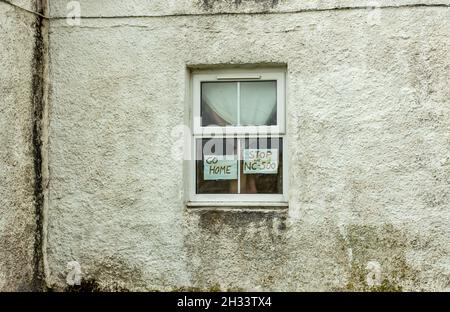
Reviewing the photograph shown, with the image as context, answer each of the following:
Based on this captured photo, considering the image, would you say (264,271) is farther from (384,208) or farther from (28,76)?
(28,76)

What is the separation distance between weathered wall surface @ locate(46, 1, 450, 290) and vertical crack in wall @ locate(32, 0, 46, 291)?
0.35 feet

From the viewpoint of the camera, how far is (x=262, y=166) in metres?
6.21

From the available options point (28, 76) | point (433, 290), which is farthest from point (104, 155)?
point (433, 290)

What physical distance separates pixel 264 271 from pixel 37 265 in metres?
2.03

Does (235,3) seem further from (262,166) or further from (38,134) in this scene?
(38,134)

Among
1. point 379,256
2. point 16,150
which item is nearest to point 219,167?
point 379,256

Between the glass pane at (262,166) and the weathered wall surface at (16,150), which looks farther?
the glass pane at (262,166)

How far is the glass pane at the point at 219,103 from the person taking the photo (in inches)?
248

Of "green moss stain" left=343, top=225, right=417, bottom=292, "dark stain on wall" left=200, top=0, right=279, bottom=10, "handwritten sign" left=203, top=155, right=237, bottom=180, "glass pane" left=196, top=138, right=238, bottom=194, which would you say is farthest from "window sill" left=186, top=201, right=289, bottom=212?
"dark stain on wall" left=200, top=0, right=279, bottom=10

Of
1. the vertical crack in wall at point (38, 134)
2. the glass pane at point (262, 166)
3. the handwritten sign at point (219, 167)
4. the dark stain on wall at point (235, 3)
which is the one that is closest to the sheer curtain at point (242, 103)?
the glass pane at point (262, 166)

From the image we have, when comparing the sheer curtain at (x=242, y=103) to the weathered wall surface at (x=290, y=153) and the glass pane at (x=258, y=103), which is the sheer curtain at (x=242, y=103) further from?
the weathered wall surface at (x=290, y=153)

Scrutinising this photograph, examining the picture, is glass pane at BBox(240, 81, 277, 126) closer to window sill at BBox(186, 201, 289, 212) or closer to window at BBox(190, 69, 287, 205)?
window at BBox(190, 69, 287, 205)

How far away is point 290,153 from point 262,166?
Answer: 310mm

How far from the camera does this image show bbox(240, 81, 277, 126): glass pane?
246 inches
